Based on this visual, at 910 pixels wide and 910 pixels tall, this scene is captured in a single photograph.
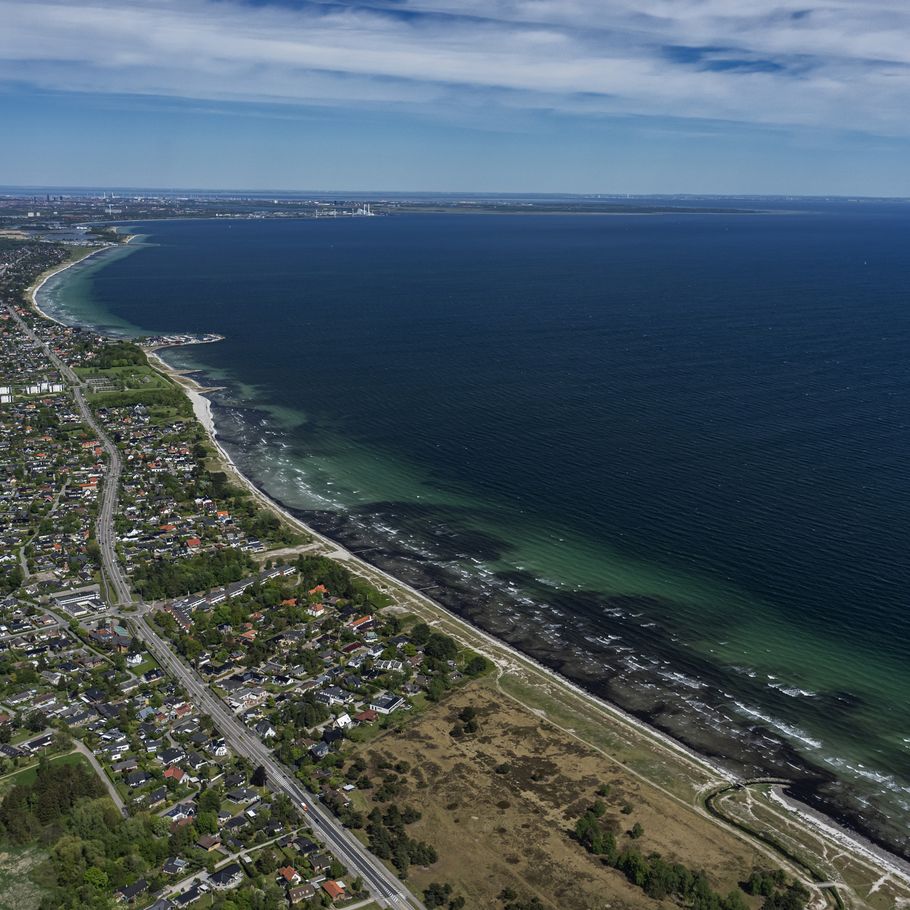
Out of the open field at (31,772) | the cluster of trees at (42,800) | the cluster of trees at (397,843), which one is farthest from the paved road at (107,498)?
the cluster of trees at (397,843)

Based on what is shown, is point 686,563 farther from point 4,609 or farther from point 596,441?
point 4,609

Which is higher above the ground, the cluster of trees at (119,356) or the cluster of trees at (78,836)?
the cluster of trees at (119,356)

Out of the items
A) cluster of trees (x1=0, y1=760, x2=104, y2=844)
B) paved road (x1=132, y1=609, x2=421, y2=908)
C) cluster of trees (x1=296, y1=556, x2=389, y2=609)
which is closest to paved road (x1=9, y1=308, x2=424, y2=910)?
paved road (x1=132, y1=609, x2=421, y2=908)

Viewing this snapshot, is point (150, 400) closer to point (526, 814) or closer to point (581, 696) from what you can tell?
point (581, 696)

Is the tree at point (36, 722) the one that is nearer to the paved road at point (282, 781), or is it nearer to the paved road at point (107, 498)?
the paved road at point (282, 781)

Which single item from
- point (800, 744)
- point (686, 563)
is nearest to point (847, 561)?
point (686, 563)

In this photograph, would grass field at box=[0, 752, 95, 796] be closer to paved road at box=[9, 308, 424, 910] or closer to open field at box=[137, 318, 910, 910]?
paved road at box=[9, 308, 424, 910]
